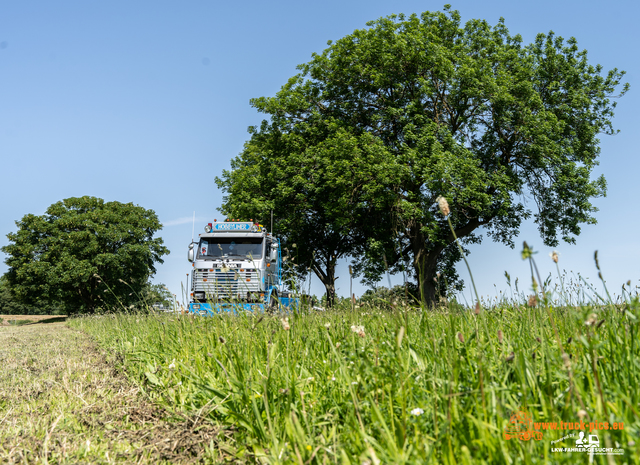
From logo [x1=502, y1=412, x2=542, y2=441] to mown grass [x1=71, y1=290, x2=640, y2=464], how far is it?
0.09 ft

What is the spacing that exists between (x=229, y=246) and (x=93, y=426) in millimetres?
12505

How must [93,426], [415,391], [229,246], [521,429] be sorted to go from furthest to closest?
[229,246] < [93,426] < [415,391] < [521,429]

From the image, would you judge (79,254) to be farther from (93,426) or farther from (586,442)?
(586,442)

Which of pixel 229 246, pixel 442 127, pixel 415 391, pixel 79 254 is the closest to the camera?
pixel 415 391

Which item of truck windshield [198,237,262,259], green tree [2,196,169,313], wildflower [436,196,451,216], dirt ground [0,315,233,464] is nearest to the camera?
wildflower [436,196,451,216]

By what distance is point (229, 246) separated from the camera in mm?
15312

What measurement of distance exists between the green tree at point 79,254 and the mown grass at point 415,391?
114ft

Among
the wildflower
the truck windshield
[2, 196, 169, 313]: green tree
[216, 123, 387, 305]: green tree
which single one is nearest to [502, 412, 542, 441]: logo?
the wildflower

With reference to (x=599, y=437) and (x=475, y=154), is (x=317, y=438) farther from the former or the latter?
(x=475, y=154)

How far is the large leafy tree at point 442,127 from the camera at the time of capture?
18875 millimetres

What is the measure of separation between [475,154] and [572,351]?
1873cm

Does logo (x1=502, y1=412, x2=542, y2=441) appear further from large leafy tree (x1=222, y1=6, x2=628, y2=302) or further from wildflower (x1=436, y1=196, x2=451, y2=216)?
large leafy tree (x1=222, y1=6, x2=628, y2=302)

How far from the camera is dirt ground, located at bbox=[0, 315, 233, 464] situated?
2.45 m

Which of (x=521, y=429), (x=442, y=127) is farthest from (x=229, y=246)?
(x=521, y=429)
